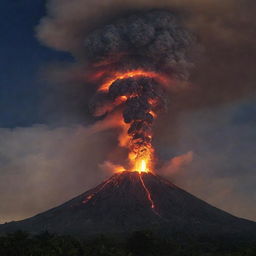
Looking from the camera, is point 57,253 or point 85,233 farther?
point 85,233

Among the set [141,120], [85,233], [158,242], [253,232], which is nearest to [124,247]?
[158,242]

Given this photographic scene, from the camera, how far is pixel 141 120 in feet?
431

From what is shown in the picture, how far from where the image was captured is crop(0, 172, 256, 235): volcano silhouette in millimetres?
118944

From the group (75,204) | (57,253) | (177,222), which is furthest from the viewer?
(75,204)

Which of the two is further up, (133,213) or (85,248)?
(133,213)

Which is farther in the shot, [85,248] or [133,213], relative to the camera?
[133,213]

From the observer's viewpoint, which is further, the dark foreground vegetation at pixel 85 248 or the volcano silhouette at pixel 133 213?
the volcano silhouette at pixel 133 213

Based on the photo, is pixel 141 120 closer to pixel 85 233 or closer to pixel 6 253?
pixel 85 233

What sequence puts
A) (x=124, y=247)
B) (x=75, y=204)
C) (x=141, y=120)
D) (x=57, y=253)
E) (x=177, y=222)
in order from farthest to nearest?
(x=75, y=204) → (x=141, y=120) → (x=177, y=222) → (x=124, y=247) → (x=57, y=253)

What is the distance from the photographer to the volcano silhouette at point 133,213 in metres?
119

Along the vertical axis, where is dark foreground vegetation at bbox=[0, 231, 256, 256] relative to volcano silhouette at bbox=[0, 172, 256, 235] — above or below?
below

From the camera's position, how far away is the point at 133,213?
127375 millimetres

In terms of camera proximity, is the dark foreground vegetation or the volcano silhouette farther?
the volcano silhouette

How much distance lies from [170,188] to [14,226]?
41.7 metres
